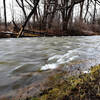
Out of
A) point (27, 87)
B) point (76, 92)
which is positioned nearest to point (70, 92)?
point (76, 92)

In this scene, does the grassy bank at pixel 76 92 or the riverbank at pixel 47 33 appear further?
the riverbank at pixel 47 33

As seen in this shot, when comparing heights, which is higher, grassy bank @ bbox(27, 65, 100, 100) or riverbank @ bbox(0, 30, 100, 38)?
riverbank @ bbox(0, 30, 100, 38)

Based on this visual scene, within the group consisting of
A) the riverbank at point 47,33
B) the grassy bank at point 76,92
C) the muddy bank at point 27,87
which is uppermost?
the riverbank at point 47,33

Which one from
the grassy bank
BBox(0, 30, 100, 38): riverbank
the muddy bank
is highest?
BBox(0, 30, 100, 38): riverbank

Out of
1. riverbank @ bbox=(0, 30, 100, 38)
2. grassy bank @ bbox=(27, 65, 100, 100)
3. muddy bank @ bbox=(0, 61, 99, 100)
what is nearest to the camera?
grassy bank @ bbox=(27, 65, 100, 100)

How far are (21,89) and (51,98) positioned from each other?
60cm

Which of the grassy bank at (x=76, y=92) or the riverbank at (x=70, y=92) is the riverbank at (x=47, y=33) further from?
the grassy bank at (x=76, y=92)

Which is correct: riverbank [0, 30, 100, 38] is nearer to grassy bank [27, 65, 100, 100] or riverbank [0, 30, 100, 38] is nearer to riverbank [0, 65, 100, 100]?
riverbank [0, 65, 100, 100]

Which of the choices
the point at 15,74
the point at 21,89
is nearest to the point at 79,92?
the point at 21,89

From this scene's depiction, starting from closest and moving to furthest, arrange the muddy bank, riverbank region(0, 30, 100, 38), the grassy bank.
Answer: the grassy bank
the muddy bank
riverbank region(0, 30, 100, 38)

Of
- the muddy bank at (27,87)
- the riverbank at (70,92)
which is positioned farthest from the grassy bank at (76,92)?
the muddy bank at (27,87)

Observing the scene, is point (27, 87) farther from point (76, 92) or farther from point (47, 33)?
point (47, 33)

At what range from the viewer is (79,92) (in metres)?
1.37

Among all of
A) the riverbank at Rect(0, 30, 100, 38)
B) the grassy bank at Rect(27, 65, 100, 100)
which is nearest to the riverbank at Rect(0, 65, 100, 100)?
the grassy bank at Rect(27, 65, 100, 100)
